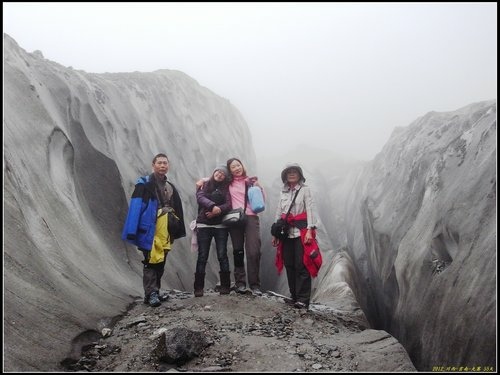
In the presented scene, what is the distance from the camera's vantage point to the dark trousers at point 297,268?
6133 mm

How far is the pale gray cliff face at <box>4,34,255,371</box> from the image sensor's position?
4391 mm

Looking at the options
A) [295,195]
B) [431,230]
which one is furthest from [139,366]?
[431,230]

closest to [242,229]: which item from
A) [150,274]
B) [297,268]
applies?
[297,268]

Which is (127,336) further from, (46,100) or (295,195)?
(46,100)

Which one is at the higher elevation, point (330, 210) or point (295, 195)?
point (295, 195)

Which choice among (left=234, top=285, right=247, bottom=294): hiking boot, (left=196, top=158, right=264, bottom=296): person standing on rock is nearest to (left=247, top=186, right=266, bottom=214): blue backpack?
(left=196, top=158, right=264, bottom=296): person standing on rock

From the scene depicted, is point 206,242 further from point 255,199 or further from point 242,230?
point 255,199

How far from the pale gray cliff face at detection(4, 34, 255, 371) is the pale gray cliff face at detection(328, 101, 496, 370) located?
197 inches

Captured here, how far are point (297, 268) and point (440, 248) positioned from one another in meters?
3.68

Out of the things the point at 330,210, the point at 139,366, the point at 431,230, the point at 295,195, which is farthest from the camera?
the point at 330,210

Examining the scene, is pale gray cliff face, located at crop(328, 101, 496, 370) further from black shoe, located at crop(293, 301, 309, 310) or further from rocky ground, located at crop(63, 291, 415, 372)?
black shoe, located at crop(293, 301, 309, 310)

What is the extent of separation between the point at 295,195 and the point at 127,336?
10.1 feet

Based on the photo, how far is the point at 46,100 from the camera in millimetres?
9102

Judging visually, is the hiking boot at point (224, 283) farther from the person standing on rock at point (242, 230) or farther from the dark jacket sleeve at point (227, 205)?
the dark jacket sleeve at point (227, 205)
